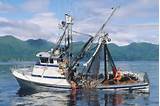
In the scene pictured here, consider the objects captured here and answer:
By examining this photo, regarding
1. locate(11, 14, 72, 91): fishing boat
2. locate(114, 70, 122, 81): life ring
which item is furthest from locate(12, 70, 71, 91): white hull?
locate(114, 70, 122, 81): life ring

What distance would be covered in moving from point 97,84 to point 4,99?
50.9ft

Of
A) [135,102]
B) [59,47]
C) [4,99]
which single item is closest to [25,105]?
[4,99]

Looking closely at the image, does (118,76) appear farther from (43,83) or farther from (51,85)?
(43,83)

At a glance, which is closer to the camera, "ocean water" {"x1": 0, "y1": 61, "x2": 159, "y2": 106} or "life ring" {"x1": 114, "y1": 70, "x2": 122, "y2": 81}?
"ocean water" {"x1": 0, "y1": 61, "x2": 159, "y2": 106}

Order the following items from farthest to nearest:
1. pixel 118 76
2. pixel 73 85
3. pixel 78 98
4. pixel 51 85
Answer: pixel 51 85, pixel 118 76, pixel 73 85, pixel 78 98

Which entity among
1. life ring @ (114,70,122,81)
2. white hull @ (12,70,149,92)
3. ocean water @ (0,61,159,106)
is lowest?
ocean water @ (0,61,159,106)

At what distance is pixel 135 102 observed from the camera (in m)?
54.6

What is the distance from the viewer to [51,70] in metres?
66.9

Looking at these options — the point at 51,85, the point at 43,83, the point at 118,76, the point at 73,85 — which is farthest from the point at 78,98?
the point at 43,83

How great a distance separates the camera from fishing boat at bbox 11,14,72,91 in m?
66.9

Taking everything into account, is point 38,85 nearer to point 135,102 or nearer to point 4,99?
point 4,99

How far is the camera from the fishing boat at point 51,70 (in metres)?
66.9

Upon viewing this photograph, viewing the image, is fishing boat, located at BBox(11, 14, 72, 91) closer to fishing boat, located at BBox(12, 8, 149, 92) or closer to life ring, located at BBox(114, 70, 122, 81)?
fishing boat, located at BBox(12, 8, 149, 92)

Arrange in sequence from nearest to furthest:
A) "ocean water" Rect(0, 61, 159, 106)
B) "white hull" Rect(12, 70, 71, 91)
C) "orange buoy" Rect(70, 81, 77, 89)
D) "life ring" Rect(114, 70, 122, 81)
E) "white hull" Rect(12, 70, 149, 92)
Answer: "ocean water" Rect(0, 61, 159, 106), "white hull" Rect(12, 70, 149, 92), "orange buoy" Rect(70, 81, 77, 89), "life ring" Rect(114, 70, 122, 81), "white hull" Rect(12, 70, 71, 91)
